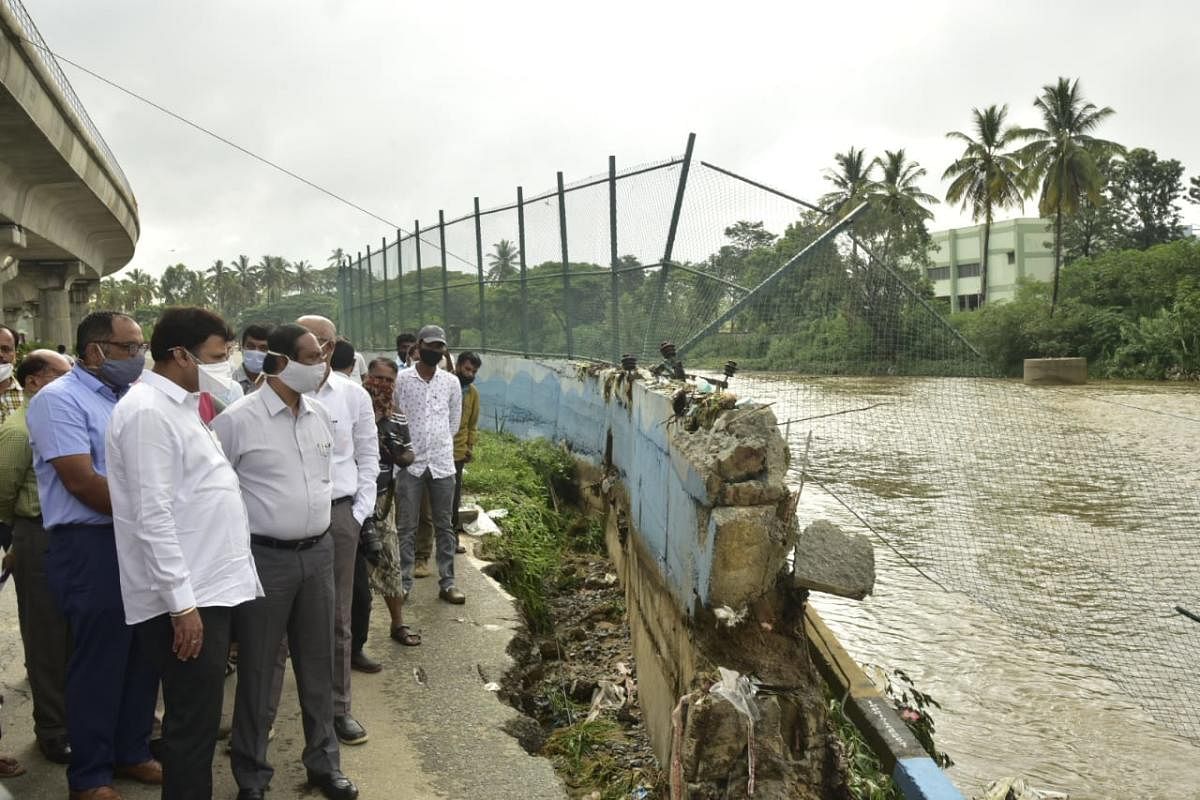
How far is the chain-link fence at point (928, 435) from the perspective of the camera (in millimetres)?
5398

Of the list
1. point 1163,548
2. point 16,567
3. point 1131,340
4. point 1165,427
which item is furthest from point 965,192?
point 16,567

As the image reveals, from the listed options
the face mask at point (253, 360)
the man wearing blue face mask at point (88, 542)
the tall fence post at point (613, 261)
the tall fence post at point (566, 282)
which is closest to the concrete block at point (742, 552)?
the man wearing blue face mask at point (88, 542)

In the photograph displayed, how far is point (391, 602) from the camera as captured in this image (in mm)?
5176

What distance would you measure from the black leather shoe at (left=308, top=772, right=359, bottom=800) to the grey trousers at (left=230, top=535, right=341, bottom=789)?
27 mm

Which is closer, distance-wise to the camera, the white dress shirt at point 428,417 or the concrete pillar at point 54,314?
the white dress shirt at point 428,417

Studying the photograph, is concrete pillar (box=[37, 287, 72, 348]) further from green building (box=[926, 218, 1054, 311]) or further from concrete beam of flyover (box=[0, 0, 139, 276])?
green building (box=[926, 218, 1054, 311])

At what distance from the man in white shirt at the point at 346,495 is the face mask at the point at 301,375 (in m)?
0.53

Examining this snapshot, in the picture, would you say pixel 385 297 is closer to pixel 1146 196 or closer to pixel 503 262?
pixel 503 262

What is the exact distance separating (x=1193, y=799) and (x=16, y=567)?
5.68 m

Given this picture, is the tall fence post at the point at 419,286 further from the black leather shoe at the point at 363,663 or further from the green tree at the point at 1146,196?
the green tree at the point at 1146,196

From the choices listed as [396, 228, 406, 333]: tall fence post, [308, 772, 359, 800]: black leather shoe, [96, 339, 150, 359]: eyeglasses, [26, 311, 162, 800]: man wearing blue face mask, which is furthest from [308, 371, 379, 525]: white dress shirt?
[396, 228, 406, 333]: tall fence post

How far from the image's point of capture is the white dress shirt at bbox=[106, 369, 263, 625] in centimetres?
279

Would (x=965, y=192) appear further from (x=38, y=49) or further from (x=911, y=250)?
(x=38, y=49)

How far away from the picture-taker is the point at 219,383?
12.6 feet
